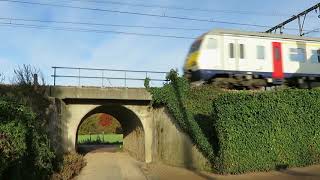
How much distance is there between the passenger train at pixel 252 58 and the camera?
79.6 feet

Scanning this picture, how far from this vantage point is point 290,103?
829 inches

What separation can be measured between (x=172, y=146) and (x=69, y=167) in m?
5.87

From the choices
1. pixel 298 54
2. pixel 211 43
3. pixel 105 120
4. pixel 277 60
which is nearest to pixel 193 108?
pixel 211 43

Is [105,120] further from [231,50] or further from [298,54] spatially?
[231,50]

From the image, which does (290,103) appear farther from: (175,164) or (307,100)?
(175,164)

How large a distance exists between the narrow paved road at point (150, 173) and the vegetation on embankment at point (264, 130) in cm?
61

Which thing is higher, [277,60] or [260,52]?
[260,52]

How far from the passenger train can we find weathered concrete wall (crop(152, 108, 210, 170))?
3.13 metres

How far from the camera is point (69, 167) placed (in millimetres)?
23703

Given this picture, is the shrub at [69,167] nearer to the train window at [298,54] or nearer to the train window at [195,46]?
the train window at [195,46]

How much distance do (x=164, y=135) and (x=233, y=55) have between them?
6.61 m

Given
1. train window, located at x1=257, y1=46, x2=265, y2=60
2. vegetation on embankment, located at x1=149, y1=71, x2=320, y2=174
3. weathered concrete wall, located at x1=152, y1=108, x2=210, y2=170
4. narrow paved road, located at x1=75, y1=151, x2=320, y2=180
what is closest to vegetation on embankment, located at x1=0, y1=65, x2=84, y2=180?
narrow paved road, located at x1=75, y1=151, x2=320, y2=180

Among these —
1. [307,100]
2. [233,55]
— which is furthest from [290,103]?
[233,55]

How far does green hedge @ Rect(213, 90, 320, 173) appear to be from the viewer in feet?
66.9
